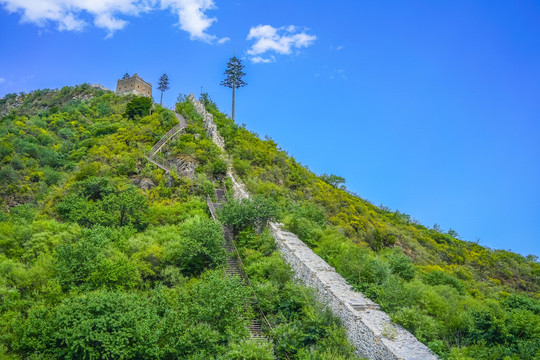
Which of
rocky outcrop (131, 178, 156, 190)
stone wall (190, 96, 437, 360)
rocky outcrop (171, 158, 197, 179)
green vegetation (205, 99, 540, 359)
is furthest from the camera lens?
rocky outcrop (171, 158, 197, 179)

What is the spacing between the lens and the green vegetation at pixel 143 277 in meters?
12.7

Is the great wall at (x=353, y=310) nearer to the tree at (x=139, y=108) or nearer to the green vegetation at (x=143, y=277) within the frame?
the green vegetation at (x=143, y=277)

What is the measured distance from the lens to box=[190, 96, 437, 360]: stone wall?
38.8 ft

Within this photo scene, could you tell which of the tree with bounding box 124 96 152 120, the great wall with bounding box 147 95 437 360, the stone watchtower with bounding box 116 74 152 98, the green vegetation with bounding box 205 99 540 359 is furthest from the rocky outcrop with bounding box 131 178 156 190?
the stone watchtower with bounding box 116 74 152 98

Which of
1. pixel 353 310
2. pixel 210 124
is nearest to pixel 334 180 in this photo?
pixel 210 124

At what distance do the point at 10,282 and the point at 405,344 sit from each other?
1621cm

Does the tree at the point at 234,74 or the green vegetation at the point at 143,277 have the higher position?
the tree at the point at 234,74

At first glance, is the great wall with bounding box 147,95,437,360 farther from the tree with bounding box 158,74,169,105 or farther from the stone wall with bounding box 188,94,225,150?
the tree with bounding box 158,74,169,105

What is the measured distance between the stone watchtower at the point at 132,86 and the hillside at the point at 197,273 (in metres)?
34.8

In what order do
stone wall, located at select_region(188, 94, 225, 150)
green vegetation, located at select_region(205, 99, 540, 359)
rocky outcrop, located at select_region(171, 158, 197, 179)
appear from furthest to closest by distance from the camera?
1. stone wall, located at select_region(188, 94, 225, 150)
2. rocky outcrop, located at select_region(171, 158, 197, 179)
3. green vegetation, located at select_region(205, 99, 540, 359)

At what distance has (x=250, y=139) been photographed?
144 feet

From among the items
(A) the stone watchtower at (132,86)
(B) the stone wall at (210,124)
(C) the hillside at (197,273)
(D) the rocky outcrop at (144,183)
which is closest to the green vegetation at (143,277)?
(C) the hillside at (197,273)

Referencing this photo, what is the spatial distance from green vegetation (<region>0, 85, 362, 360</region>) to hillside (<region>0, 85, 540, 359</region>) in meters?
0.07

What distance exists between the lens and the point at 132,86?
2879 inches
